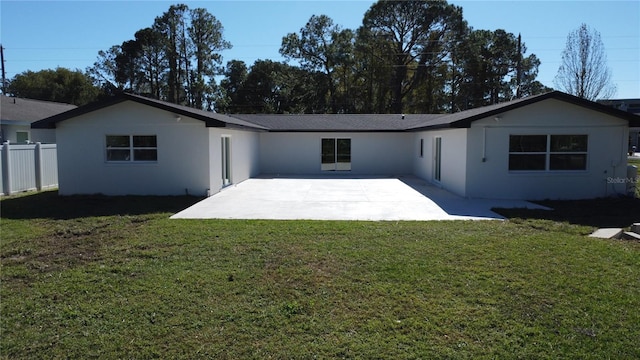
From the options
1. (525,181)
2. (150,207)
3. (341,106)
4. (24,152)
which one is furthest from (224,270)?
(341,106)

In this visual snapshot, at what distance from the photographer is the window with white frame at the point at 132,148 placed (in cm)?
1355

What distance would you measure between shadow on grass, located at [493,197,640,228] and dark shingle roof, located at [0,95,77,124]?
68.0ft

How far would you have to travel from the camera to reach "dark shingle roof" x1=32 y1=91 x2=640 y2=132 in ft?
41.1

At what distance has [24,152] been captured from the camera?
1464 cm

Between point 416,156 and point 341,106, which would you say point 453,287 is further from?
point 341,106

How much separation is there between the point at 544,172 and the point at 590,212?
8.60ft

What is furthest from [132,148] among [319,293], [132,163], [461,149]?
[319,293]

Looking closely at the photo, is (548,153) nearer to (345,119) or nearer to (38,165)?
(345,119)

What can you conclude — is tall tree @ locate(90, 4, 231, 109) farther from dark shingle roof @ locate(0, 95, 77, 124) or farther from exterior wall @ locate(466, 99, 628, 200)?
exterior wall @ locate(466, 99, 628, 200)

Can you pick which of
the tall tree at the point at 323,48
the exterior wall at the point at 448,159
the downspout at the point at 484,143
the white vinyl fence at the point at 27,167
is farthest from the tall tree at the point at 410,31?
the white vinyl fence at the point at 27,167

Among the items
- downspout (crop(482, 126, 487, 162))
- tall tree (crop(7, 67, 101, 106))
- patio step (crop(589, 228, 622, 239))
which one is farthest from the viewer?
tall tree (crop(7, 67, 101, 106))

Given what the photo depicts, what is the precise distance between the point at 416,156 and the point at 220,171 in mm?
9922

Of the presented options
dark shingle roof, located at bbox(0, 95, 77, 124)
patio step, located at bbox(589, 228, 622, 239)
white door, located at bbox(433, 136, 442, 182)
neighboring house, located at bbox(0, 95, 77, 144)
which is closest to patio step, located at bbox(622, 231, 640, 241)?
patio step, located at bbox(589, 228, 622, 239)

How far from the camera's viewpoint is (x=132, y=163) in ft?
44.6
